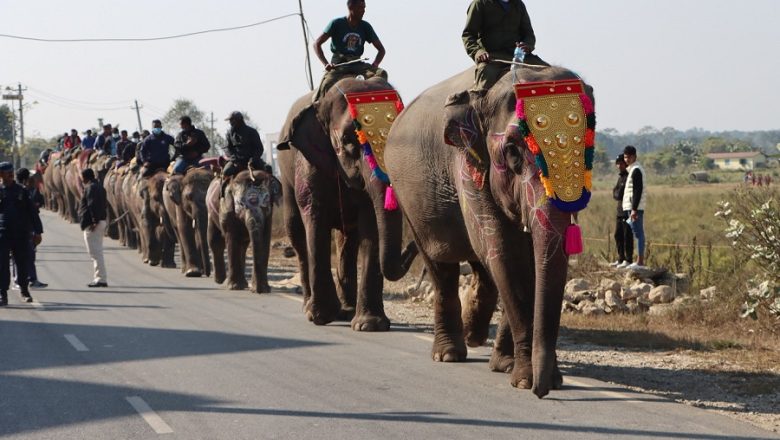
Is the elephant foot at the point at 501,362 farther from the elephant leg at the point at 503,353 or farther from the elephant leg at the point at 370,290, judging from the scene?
the elephant leg at the point at 370,290

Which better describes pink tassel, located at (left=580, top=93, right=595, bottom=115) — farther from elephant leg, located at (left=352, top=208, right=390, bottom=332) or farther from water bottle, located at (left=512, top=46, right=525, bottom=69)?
elephant leg, located at (left=352, top=208, right=390, bottom=332)

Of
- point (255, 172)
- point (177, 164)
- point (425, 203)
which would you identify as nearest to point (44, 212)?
point (177, 164)

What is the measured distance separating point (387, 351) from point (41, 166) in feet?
135

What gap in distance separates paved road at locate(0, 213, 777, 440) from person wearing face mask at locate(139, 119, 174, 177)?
11.4 meters

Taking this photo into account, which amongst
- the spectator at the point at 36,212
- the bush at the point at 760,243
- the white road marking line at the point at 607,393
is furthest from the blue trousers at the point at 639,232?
the spectator at the point at 36,212

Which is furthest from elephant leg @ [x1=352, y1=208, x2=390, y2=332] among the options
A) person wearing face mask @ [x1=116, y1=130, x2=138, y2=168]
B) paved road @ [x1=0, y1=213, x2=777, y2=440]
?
person wearing face mask @ [x1=116, y1=130, x2=138, y2=168]

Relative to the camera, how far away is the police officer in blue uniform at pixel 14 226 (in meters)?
18.1

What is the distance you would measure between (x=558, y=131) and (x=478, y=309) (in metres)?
3.49

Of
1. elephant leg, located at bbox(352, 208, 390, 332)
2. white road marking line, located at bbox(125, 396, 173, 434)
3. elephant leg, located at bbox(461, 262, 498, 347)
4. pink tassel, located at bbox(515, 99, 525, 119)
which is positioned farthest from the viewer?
elephant leg, located at bbox(352, 208, 390, 332)

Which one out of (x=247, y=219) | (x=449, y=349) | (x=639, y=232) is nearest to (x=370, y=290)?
(x=449, y=349)

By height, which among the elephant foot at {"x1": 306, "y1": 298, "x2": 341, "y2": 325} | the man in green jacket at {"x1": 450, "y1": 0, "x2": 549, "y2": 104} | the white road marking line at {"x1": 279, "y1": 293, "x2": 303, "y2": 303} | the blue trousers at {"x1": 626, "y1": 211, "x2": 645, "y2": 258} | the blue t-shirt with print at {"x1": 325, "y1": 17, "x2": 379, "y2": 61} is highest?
the blue t-shirt with print at {"x1": 325, "y1": 17, "x2": 379, "y2": 61}

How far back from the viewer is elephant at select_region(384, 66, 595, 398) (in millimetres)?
9086

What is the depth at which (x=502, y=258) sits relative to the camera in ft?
32.5

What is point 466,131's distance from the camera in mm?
10281
